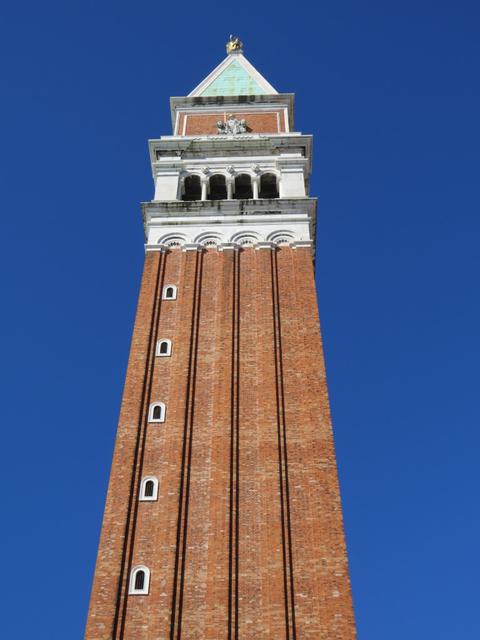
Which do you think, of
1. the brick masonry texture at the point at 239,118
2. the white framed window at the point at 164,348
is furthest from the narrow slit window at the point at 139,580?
the brick masonry texture at the point at 239,118

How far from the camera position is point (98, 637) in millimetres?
20609

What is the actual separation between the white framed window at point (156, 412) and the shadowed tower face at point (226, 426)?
36 mm

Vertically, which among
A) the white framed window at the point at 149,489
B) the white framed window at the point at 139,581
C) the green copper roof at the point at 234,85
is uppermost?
the green copper roof at the point at 234,85

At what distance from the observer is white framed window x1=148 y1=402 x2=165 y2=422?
26.9 meters

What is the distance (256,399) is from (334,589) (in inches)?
294

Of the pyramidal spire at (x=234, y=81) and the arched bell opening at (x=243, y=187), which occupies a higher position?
the pyramidal spire at (x=234, y=81)

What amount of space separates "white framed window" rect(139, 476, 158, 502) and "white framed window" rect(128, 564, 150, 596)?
227cm

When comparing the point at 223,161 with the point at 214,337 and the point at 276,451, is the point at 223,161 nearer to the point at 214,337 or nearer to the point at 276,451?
the point at 214,337

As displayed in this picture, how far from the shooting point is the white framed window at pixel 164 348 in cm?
2945

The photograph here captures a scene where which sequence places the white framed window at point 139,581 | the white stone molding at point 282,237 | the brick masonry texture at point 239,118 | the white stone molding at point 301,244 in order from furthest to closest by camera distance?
the brick masonry texture at point 239,118 < the white stone molding at point 282,237 < the white stone molding at point 301,244 < the white framed window at point 139,581

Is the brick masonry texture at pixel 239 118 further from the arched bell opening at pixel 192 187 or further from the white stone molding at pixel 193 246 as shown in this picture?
the white stone molding at pixel 193 246

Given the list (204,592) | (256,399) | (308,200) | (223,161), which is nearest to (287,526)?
(204,592)

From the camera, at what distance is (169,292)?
32469 mm

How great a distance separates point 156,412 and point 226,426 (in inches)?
90.8
